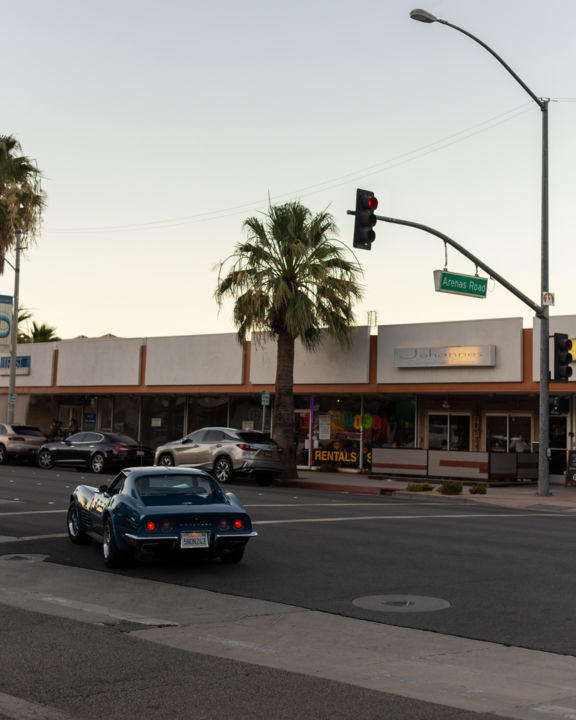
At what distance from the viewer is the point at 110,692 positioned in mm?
5992

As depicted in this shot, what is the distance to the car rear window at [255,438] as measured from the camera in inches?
1118

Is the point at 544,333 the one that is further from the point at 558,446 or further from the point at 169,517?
the point at 169,517

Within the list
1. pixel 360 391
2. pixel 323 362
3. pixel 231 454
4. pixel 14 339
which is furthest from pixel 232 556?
pixel 14 339

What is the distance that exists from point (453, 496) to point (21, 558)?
1578cm

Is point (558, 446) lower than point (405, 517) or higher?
higher

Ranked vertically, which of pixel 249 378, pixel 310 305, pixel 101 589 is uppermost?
pixel 310 305

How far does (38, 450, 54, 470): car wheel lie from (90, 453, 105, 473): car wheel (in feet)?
7.89

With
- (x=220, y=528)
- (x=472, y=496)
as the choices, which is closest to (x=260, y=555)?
(x=220, y=528)

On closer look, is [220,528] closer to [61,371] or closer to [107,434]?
[107,434]

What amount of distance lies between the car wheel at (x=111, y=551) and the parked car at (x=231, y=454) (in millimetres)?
16318

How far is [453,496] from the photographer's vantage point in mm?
25547

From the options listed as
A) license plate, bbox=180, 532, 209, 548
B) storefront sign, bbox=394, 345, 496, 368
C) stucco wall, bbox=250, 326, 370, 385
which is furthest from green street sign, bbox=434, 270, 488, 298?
license plate, bbox=180, 532, 209, 548

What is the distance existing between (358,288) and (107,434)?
10581 millimetres

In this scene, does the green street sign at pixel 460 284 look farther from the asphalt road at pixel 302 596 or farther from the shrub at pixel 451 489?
the shrub at pixel 451 489
